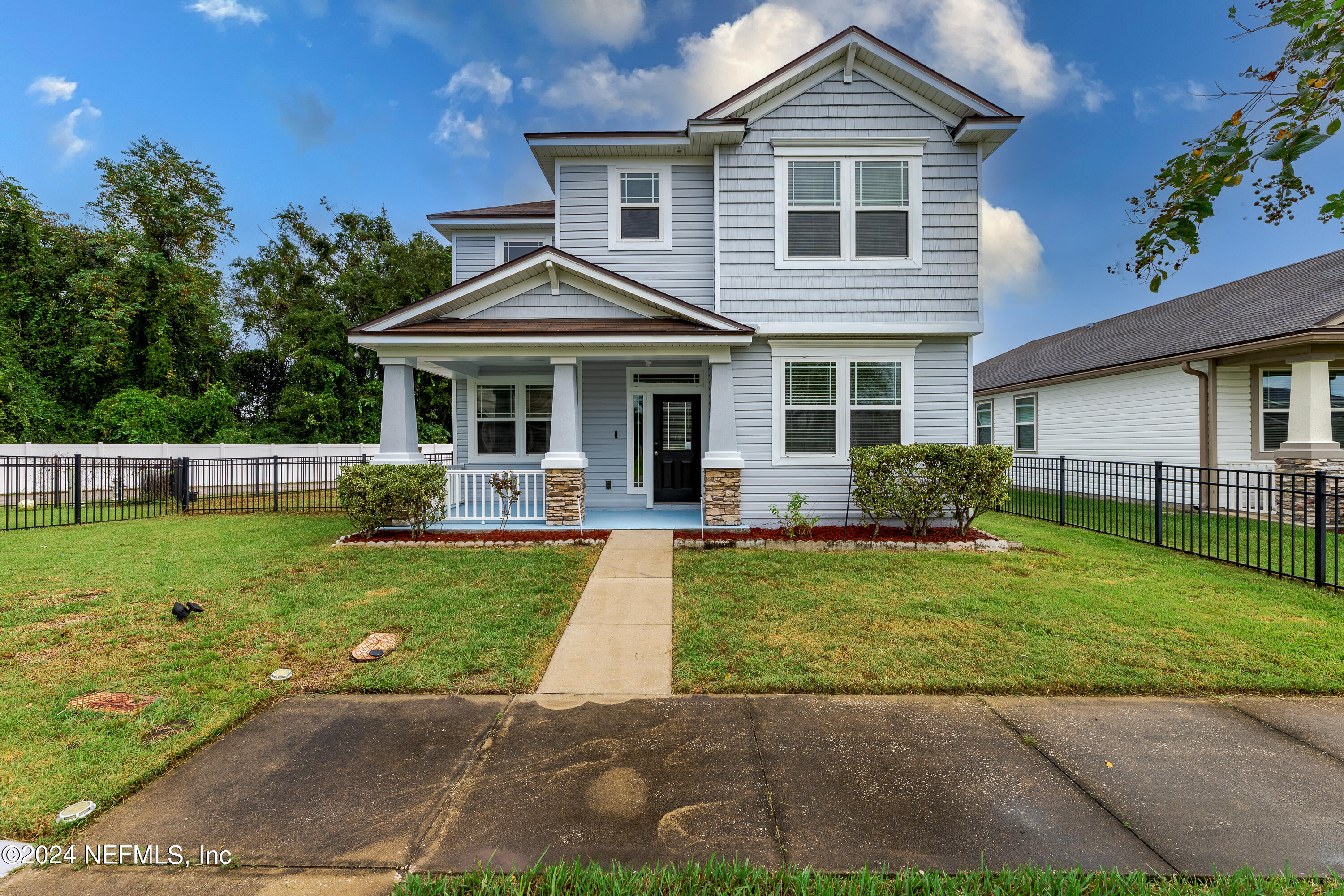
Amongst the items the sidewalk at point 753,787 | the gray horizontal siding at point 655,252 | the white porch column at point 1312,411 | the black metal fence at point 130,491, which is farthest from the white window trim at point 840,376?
the white porch column at point 1312,411

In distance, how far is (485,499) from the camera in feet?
31.4

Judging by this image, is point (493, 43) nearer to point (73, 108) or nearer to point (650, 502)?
point (650, 502)

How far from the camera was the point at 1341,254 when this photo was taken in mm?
13047

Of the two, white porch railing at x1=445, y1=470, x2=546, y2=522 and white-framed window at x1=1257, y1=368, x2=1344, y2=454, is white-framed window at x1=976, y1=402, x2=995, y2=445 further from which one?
white porch railing at x1=445, y1=470, x2=546, y2=522

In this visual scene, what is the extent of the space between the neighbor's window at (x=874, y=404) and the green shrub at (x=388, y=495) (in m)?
7.16

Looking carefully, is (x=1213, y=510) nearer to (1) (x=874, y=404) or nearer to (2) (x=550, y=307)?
(1) (x=874, y=404)

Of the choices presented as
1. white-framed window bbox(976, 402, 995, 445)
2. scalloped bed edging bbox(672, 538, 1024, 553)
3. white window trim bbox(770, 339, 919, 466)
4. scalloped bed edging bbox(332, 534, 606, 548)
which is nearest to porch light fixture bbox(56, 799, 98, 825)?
scalloped bed edging bbox(332, 534, 606, 548)

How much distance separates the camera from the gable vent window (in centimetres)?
934

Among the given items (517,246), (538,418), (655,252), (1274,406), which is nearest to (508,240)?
(517,246)

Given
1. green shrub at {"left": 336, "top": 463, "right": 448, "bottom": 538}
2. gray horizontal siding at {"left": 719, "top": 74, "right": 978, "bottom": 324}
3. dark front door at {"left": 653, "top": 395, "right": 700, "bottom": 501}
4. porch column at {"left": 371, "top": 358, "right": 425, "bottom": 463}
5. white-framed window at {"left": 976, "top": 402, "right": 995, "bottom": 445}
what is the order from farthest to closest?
white-framed window at {"left": 976, "top": 402, "right": 995, "bottom": 445} → dark front door at {"left": 653, "top": 395, "right": 700, "bottom": 501} → gray horizontal siding at {"left": 719, "top": 74, "right": 978, "bottom": 324} → porch column at {"left": 371, "top": 358, "right": 425, "bottom": 463} → green shrub at {"left": 336, "top": 463, "right": 448, "bottom": 538}

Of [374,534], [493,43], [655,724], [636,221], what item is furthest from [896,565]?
[493,43]

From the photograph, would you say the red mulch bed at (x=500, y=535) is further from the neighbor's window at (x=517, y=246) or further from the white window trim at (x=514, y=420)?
the neighbor's window at (x=517, y=246)

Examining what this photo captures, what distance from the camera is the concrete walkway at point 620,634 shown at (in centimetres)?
407

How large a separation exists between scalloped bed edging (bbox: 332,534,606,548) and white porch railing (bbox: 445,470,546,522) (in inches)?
38.2
